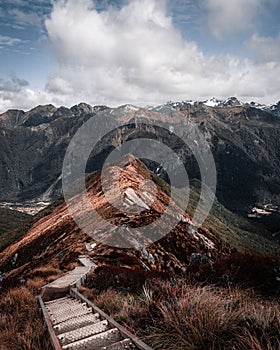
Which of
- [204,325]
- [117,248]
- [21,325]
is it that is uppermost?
[204,325]

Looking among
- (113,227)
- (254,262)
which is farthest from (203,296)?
(113,227)

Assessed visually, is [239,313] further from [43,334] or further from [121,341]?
[43,334]

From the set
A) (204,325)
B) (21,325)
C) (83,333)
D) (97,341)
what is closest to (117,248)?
(21,325)

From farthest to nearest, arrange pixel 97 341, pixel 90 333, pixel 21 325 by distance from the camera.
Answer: pixel 21 325
pixel 90 333
pixel 97 341

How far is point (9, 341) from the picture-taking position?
23.4 ft

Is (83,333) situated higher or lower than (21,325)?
higher

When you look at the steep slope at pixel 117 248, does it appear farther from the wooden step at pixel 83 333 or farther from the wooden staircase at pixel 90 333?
the wooden step at pixel 83 333

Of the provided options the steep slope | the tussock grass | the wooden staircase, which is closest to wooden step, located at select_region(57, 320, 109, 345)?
the wooden staircase

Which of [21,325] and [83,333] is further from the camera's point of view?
[21,325]

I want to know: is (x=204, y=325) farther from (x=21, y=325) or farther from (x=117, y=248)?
(x=117, y=248)

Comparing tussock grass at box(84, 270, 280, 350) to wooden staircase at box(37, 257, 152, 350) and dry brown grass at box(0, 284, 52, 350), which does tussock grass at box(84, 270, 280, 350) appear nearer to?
wooden staircase at box(37, 257, 152, 350)

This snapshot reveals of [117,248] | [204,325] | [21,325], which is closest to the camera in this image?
[204,325]

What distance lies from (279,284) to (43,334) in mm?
7035

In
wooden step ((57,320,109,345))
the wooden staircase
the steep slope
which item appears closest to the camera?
the wooden staircase
